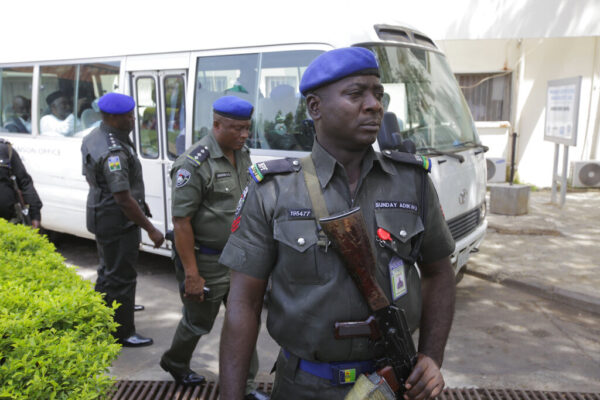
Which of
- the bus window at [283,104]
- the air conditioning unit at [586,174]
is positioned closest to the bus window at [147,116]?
the bus window at [283,104]

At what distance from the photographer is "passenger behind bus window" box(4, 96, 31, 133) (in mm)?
7230

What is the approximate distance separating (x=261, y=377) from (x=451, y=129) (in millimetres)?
2728

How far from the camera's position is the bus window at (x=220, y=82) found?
508 cm

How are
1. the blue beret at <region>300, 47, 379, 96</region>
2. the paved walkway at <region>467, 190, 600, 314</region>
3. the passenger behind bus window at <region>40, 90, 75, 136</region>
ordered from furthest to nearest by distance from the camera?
the passenger behind bus window at <region>40, 90, 75, 136</region>, the paved walkway at <region>467, 190, 600, 314</region>, the blue beret at <region>300, 47, 379, 96</region>

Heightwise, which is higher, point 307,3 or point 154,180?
point 307,3

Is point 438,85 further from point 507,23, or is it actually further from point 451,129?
point 507,23

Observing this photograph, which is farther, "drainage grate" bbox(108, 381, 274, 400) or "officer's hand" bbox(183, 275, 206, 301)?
"drainage grate" bbox(108, 381, 274, 400)

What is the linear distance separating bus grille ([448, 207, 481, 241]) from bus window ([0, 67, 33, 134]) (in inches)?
215

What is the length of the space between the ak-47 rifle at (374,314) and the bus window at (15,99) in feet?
22.0

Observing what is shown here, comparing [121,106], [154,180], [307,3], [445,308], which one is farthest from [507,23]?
[445,308]

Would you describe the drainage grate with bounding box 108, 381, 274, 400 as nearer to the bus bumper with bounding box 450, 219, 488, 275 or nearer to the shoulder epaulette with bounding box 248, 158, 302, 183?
the bus bumper with bounding box 450, 219, 488, 275

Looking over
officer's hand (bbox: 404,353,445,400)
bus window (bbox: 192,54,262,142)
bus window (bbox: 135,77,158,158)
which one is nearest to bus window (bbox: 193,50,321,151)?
bus window (bbox: 192,54,262,142)

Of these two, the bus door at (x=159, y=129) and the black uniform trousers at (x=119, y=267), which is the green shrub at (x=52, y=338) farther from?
the bus door at (x=159, y=129)

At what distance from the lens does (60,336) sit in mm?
2184
